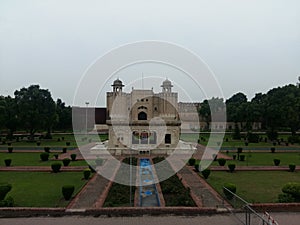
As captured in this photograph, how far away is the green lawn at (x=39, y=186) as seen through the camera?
12188mm

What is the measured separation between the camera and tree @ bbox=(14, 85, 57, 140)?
134ft

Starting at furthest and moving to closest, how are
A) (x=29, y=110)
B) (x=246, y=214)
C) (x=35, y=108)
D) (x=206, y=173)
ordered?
(x=35, y=108)
(x=29, y=110)
(x=206, y=173)
(x=246, y=214)

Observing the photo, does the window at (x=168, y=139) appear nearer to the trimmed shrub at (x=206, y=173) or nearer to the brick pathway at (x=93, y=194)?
the trimmed shrub at (x=206, y=173)

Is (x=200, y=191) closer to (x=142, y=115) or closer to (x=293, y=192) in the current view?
(x=293, y=192)

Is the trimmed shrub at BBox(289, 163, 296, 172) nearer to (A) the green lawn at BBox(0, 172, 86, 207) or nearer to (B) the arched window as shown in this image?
(A) the green lawn at BBox(0, 172, 86, 207)

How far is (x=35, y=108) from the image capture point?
4200 cm

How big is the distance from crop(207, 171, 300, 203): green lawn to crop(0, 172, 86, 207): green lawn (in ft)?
23.2

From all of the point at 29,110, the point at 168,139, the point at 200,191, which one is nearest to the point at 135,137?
the point at 168,139

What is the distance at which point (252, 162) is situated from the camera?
2339 centimetres

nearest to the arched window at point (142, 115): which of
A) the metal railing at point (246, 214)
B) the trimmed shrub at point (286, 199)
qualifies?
the metal railing at point (246, 214)

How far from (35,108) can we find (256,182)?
33.7 metres

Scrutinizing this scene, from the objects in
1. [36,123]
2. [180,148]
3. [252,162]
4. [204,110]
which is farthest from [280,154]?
[204,110]

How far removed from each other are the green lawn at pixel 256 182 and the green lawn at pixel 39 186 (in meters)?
7.08

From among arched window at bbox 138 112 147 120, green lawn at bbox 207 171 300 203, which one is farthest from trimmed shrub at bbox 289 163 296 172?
arched window at bbox 138 112 147 120
